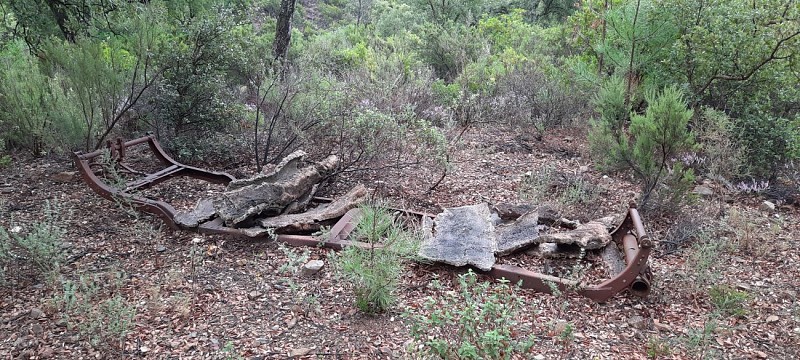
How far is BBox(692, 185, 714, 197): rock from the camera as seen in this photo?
5469mm

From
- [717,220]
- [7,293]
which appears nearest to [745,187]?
[717,220]

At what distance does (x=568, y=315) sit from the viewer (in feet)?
10.5

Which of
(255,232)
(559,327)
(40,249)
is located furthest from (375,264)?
(40,249)

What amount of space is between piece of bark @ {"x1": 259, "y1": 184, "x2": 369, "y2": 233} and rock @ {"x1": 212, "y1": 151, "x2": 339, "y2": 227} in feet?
0.38

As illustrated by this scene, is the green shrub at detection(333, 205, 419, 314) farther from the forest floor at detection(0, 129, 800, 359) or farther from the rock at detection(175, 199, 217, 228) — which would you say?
the rock at detection(175, 199, 217, 228)

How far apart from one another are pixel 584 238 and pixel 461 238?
86 centimetres

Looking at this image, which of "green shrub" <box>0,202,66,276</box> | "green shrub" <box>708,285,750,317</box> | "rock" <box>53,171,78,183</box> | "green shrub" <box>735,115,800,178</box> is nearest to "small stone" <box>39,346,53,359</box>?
"green shrub" <box>0,202,66,276</box>

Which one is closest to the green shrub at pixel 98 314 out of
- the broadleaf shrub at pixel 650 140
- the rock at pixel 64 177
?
the rock at pixel 64 177

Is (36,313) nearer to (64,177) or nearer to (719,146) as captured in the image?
(64,177)

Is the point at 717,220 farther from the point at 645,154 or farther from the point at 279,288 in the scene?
the point at 279,288

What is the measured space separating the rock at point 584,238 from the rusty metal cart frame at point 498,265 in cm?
10

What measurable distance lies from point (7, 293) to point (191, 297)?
116 centimetres

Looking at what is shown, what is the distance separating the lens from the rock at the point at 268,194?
402cm

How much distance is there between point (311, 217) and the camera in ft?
13.4
